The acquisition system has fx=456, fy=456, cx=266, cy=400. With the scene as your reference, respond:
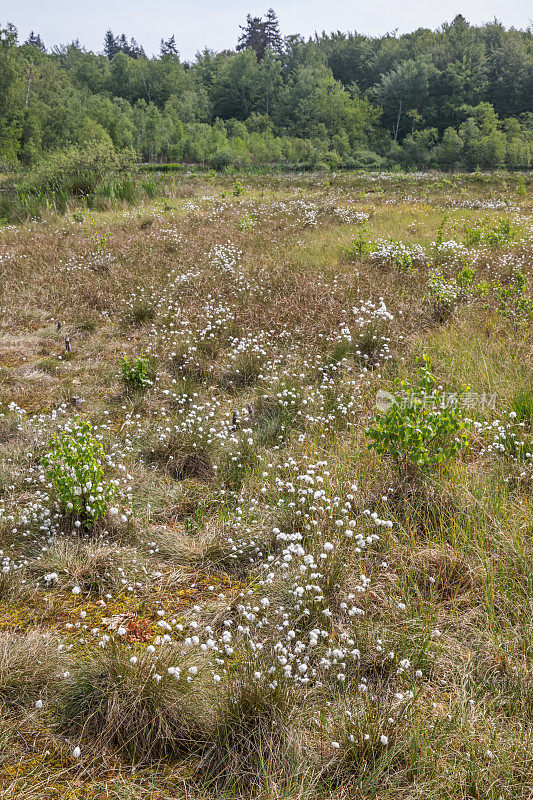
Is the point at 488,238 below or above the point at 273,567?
above

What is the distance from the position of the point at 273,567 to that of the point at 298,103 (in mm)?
81956

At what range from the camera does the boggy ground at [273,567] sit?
6.66ft

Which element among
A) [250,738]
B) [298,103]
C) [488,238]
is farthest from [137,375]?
[298,103]

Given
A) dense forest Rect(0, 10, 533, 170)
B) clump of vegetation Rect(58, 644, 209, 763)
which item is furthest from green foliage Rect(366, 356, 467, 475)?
dense forest Rect(0, 10, 533, 170)

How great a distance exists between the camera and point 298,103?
70188mm

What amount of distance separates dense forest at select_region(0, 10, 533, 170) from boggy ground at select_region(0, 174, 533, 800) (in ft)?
58.7

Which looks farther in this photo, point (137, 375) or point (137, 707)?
point (137, 375)

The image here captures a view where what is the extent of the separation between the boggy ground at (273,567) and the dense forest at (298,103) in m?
17.9

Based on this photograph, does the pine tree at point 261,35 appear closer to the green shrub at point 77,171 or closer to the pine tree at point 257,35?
the pine tree at point 257,35

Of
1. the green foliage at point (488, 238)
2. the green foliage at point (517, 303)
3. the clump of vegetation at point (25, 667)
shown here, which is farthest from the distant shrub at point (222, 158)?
the clump of vegetation at point (25, 667)

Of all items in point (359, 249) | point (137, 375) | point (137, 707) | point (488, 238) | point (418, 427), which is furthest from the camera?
point (488, 238)

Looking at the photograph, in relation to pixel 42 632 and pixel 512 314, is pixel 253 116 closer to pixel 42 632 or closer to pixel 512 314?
pixel 512 314

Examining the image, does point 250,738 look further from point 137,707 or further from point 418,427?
point 418,427

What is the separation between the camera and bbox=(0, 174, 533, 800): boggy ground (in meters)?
2.03
